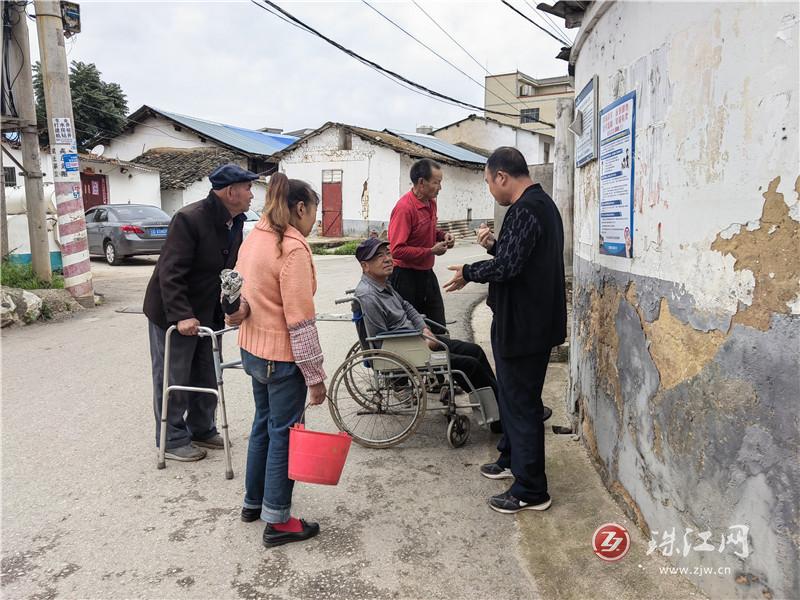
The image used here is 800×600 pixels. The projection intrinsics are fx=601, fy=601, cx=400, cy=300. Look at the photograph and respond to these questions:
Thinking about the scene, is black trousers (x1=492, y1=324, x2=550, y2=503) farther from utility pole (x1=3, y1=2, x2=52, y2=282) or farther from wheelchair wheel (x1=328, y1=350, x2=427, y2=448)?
utility pole (x1=3, y1=2, x2=52, y2=282)

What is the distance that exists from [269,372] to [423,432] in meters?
1.86

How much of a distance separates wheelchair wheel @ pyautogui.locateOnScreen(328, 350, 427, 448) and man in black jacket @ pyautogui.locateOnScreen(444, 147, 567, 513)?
802 millimetres

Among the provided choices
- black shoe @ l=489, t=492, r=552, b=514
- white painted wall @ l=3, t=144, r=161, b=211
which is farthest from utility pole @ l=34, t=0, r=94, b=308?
white painted wall @ l=3, t=144, r=161, b=211

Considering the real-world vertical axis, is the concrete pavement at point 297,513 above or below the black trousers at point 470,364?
below

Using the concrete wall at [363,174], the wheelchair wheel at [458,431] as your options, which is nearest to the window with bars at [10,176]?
the concrete wall at [363,174]

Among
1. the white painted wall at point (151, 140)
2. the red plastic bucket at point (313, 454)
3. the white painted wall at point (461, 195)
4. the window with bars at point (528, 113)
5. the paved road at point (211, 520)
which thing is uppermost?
the window with bars at point (528, 113)

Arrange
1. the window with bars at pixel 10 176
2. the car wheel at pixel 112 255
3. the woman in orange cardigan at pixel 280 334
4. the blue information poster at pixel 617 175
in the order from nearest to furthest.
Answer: the woman in orange cardigan at pixel 280 334 < the blue information poster at pixel 617 175 < the car wheel at pixel 112 255 < the window with bars at pixel 10 176

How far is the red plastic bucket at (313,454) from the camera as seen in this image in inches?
108

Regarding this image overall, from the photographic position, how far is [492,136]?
33.7m

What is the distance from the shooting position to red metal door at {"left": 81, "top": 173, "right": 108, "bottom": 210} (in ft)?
67.6

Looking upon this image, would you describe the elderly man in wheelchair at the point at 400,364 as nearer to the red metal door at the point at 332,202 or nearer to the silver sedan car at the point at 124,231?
the silver sedan car at the point at 124,231

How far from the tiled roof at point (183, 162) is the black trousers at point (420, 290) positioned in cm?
2011

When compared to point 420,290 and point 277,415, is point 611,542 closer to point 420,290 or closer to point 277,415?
point 277,415

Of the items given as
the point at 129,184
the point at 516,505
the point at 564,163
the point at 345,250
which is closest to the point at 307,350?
the point at 516,505
